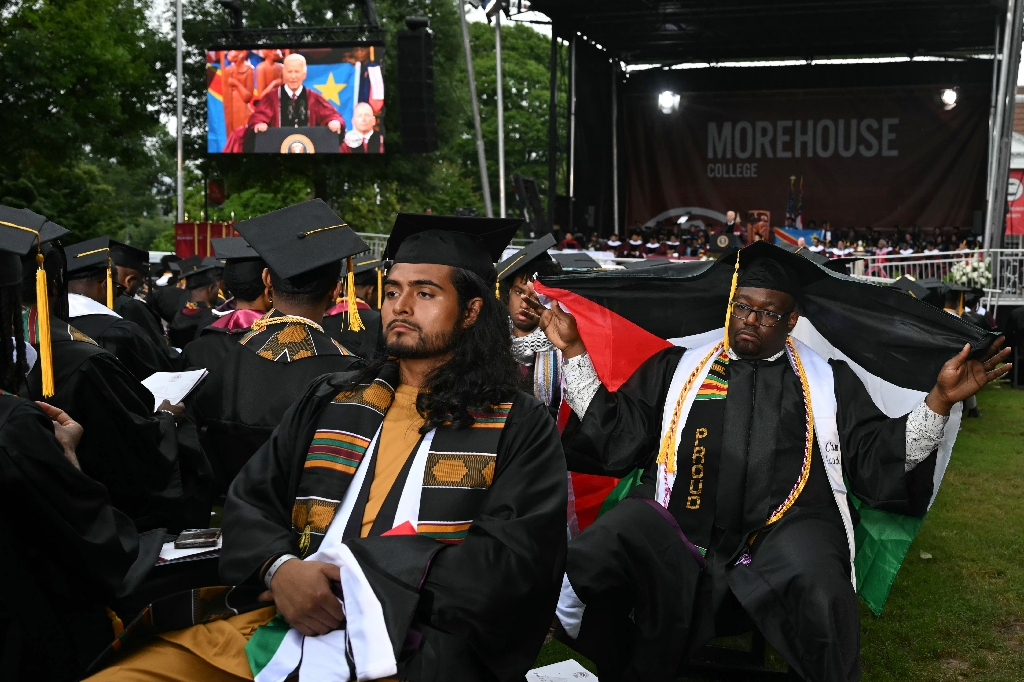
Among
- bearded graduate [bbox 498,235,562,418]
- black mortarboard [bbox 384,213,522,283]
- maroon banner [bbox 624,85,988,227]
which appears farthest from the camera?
maroon banner [bbox 624,85,988,227]

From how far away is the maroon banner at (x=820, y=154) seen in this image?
23.6 m

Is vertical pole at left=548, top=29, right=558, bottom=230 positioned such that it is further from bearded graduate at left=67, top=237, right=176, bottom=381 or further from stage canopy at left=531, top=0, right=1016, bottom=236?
bearded graduate at left=67, top=237, right=176, bottom=381

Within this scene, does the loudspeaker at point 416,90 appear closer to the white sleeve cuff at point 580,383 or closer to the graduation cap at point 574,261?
the graduation cap at point 574,261

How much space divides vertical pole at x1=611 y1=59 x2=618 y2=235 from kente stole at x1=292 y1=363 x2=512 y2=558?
2183 centimetres

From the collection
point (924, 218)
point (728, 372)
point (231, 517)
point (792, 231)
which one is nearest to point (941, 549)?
point (728, 372)

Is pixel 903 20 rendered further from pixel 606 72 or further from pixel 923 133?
pixel 606 72

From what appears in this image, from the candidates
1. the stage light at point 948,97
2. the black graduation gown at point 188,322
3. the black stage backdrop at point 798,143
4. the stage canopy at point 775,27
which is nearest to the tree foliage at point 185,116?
the black stage backdrop at point 798,143

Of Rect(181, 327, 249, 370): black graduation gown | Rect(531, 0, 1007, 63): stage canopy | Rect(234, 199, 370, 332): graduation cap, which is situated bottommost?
Rect(181, 327, 249, 370): black graduation gown

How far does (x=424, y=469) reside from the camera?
2.81 meters

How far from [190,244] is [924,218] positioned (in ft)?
56.2

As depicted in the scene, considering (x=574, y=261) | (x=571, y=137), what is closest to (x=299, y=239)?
(x=574, y=261)

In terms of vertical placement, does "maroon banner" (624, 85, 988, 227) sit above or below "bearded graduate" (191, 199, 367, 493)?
above

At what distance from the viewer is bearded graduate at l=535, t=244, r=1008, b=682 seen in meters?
3.64

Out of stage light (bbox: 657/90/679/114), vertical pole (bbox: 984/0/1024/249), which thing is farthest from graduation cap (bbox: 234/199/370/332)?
stage light (bbox: 657/90/679/114)
